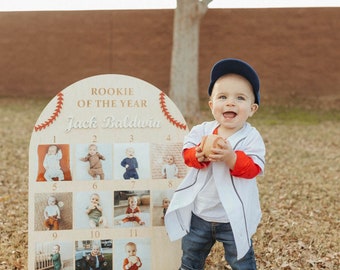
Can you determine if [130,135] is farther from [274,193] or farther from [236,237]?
[274,193]

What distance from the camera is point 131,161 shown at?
9.34 ft

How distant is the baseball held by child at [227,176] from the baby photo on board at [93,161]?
16.8 inches

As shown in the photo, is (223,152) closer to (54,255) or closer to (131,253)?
(131,253)

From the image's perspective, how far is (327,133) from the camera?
30.3 ft

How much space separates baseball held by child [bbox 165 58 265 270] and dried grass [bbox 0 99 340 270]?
1.11 m

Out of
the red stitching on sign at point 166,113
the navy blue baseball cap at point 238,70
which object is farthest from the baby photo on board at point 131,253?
the navy blue baseball cap at point 238,70

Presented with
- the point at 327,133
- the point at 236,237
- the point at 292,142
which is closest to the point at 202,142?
the point at 236,237

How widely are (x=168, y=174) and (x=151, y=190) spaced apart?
0.12 metres

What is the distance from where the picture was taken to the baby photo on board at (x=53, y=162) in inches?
109

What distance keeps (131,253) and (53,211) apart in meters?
0.45

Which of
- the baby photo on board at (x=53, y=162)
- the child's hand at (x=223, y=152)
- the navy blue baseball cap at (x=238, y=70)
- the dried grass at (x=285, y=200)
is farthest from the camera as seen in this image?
the dried grass at (x=285, y=200)

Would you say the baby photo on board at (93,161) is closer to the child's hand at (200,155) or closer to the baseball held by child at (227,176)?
the baseball held by child at (227,176)

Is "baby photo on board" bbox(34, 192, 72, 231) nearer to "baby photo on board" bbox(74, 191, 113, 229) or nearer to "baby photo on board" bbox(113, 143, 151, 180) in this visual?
"baby photo on board" bbox(74, 191, 113, 229)

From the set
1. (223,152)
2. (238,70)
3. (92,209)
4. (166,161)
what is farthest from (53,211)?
(238,70)
